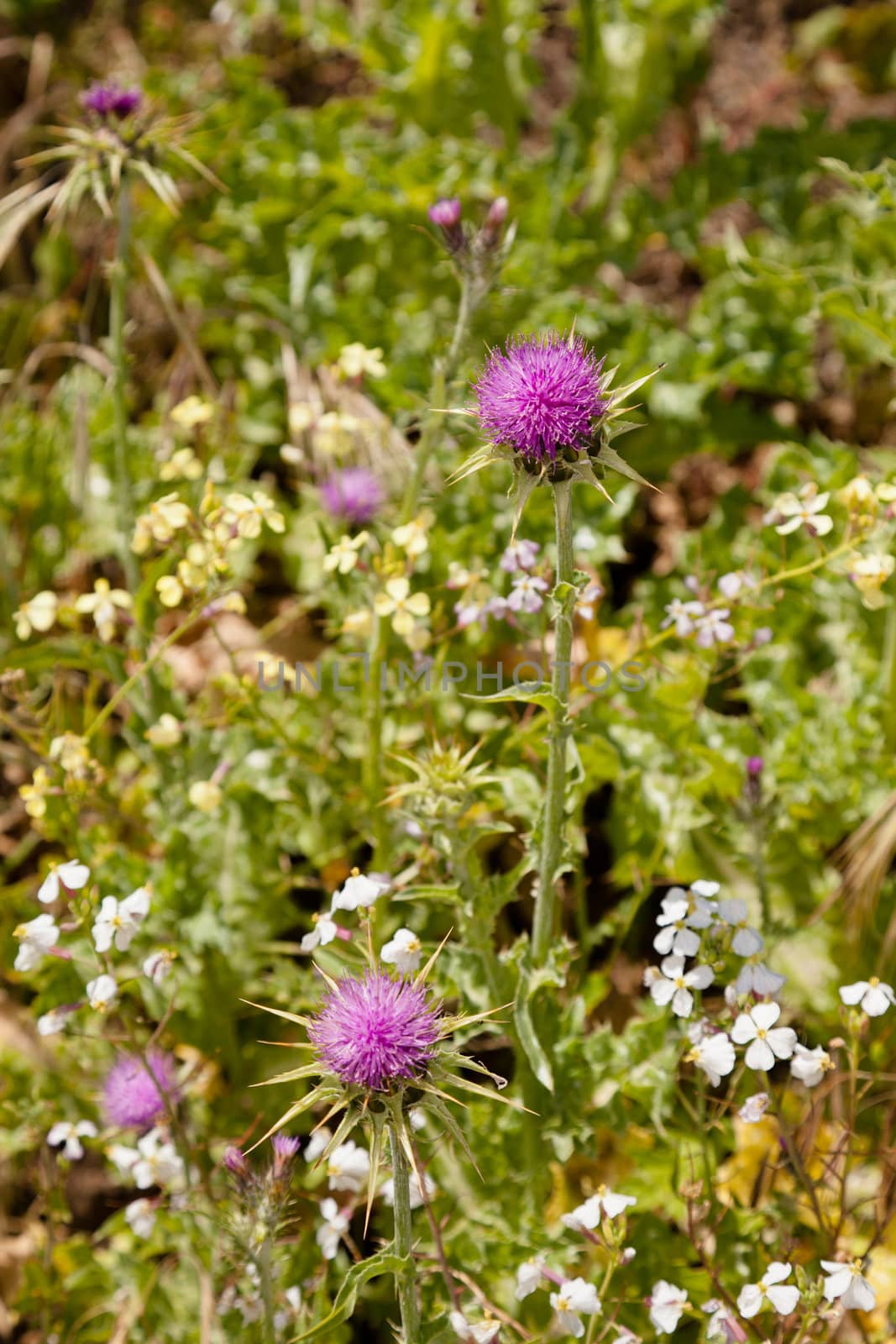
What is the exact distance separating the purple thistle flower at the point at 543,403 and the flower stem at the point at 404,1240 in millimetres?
829

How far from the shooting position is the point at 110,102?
2256 mm

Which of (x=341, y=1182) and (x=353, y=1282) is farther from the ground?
(x=353, y=1282)

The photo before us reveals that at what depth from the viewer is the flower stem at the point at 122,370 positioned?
242 centimetres

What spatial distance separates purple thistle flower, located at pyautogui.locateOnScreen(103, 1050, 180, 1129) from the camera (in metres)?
2.07

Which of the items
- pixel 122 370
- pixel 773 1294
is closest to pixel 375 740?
pixel 122 370

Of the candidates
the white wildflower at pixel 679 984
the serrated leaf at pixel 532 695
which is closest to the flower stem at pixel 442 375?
the serrated leaf at pixel 532 695

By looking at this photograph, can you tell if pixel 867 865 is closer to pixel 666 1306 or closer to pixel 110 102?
pixel 666 1306

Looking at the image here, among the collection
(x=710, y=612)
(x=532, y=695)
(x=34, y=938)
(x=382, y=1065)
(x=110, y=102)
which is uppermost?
(x=110, y=102)

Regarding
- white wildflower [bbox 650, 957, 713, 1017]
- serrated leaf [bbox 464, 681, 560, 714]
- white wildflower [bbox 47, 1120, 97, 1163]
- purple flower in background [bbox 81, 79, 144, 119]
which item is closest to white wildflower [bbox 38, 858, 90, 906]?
white wildflower [bbox 47, 1120, 97, 1163]

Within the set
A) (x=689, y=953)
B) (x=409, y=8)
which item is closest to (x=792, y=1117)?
(x=689, y=953)

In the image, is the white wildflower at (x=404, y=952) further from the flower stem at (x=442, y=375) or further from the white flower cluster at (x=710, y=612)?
the flower stem at (x=442, y=375)

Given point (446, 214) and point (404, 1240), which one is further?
point (446, 214)

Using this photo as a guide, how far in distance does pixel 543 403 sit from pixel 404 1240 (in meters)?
1.07

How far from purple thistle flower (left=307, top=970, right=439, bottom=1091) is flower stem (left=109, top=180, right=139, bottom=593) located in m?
1.46
